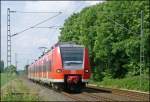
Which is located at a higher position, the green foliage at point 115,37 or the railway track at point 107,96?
the green foliage at point 115,37

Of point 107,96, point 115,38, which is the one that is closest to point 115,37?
point 115,38

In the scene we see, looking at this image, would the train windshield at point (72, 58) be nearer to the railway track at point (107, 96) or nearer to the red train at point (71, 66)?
the red train at point (71, 66)

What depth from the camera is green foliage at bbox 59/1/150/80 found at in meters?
66.1

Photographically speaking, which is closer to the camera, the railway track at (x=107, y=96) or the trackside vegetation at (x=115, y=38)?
the railway track at (x=107, y=96)

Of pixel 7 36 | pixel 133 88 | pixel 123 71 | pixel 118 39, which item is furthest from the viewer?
pixel 123 71

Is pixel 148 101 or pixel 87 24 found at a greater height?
pixel 87 24

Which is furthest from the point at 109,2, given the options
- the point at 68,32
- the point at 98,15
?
the point at 68,32

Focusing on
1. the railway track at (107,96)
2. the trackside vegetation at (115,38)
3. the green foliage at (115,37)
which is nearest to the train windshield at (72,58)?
the railway track at (107,96)

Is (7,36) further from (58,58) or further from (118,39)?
(118,39)

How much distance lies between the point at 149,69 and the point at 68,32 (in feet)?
101

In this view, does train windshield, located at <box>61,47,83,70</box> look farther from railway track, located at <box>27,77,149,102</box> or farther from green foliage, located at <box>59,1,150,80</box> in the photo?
green foliage, located at <box>59,1,150,80</box>

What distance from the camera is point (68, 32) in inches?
3733

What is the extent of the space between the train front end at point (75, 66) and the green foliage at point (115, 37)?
26532 mm

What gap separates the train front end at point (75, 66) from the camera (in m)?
36.5
